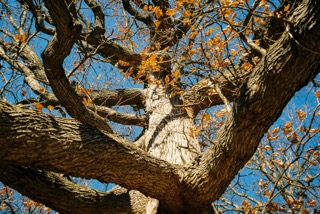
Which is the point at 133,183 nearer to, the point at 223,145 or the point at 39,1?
the point at 223,145

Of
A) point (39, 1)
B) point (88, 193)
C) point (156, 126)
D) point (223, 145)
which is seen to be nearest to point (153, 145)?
point (156, 126)

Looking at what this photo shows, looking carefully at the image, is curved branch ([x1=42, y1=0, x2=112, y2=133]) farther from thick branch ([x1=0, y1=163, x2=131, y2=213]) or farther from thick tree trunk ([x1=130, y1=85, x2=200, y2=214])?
thick tree trunk ([x1=130, y1=85, x2=200, y2=214])

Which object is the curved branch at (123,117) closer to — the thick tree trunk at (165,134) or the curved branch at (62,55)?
the thick tree trunk at (165,134)

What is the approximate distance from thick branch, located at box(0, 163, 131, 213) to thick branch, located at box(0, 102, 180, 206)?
1.03ft

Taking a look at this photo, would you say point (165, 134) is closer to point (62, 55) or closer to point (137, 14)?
point (62, 55)

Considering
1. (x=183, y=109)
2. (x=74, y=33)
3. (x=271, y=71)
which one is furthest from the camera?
(x=183, y=109)

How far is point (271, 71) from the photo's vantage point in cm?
199

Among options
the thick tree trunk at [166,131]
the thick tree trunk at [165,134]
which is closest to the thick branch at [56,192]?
the thick tree trunk at [165,134]

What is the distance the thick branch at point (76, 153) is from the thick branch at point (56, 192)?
0.31 m

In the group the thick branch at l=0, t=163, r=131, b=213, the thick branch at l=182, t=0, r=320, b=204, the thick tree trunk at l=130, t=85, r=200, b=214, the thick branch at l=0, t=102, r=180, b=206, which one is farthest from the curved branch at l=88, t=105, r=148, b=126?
the thick branch at l=182, t=0, r=320, b=204

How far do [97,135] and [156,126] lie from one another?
1995 millimetres

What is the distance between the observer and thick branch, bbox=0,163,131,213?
225 centimetres

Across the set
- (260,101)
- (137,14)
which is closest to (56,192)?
(260,101)

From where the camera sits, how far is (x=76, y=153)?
210 centimetres
